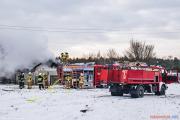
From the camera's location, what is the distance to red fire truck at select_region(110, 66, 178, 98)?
30.4m

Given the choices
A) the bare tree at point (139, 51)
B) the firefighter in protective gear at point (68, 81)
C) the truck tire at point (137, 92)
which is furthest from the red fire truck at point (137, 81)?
the bare tree at point (139, 51)

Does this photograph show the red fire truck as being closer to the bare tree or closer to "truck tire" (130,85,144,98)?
"truck tire" (130,85,144,98)

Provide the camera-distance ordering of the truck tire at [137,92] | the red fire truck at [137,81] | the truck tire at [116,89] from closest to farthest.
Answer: the truck tire at [137,92]
the red fire truck at [137,81]
the truck tire at [116,89]

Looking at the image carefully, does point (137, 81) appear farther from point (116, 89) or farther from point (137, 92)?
point (116, 89)

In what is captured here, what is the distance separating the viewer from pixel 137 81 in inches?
1224

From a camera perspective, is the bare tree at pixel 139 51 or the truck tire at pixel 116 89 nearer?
the truck tire at pixel 116 89

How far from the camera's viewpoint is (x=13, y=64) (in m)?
51.0

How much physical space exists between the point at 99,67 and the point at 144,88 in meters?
13.9

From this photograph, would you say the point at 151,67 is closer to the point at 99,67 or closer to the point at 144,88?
the point at 144,88

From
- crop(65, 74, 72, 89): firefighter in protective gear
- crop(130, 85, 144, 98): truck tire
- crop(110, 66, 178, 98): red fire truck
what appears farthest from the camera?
crop(65, 74, 72, 89): firefighter in protective gear

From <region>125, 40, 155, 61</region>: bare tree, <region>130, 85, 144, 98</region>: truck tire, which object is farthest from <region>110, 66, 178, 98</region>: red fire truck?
<region>125, 40, 155, 61</region>: bare tree

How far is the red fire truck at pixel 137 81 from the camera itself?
3044 centimetres

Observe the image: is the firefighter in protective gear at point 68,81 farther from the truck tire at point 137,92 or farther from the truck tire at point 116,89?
the truck tire at point 137,92

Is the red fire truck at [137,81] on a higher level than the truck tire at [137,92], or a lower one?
higher
